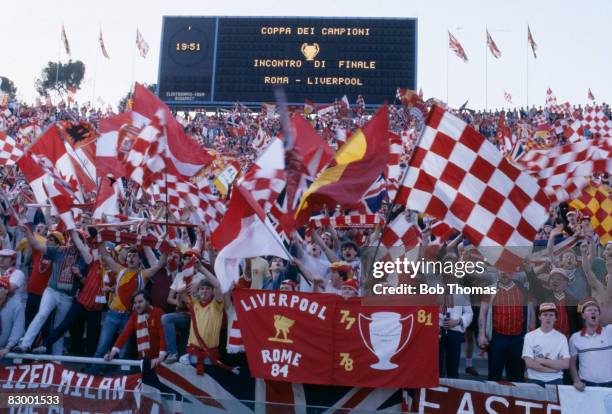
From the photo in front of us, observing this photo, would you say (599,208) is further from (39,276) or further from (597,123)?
(39,276)

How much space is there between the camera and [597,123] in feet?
45.9

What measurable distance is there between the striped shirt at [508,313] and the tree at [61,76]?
8645 cm

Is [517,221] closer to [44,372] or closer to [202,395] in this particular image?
[202,395]

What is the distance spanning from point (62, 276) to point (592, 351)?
255 inches

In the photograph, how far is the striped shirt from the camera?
737cm

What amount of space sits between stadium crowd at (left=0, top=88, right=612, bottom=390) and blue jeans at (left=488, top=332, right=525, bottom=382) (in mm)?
12

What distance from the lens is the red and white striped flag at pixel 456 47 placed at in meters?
36.8

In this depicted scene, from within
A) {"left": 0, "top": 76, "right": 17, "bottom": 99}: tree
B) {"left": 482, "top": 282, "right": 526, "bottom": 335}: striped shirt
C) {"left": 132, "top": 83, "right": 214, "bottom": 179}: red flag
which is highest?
{"left": 0, "top": 76, "right": 17, "bottom": 99}: tree

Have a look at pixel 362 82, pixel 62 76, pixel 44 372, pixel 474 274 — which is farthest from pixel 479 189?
pixel 62 76

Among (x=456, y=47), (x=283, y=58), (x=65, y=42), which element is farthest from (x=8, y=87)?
(x=456, y=47)

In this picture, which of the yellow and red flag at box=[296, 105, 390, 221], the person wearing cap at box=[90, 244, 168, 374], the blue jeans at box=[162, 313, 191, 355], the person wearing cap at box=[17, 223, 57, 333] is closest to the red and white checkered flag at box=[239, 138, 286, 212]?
the yellow and red flag at box=[296, 105, 390, 221]

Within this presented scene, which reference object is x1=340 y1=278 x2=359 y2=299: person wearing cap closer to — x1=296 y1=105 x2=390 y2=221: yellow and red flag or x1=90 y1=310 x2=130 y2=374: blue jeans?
x1=296 y1=105 x2=390 y2=221: yellow and red flag

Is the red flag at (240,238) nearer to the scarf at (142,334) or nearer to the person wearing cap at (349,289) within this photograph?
the person wearing cap at (349,289)

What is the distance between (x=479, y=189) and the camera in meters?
6.57
